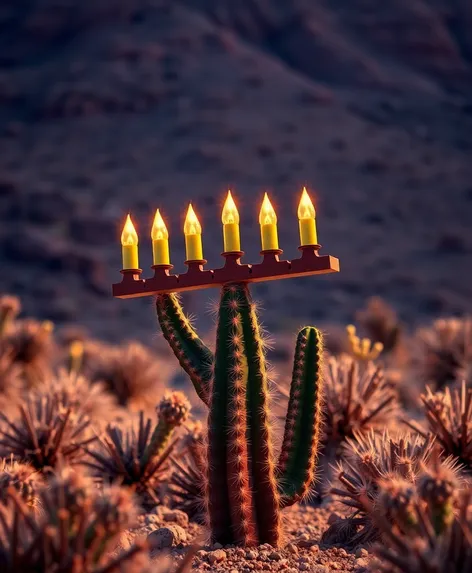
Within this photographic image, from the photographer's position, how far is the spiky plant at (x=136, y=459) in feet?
18.4

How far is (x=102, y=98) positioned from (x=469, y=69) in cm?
3688

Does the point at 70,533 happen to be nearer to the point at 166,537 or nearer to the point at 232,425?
the point at 232,425

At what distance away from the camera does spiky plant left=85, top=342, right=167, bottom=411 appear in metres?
12.5

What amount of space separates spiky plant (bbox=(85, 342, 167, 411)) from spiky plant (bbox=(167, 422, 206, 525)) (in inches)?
261

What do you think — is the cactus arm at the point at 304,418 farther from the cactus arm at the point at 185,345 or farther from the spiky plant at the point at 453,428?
the spiky plant at the point at 453,428

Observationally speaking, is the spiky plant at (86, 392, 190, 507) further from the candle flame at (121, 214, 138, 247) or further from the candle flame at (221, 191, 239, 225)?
the candle flame at (221, 191, 239, 225)

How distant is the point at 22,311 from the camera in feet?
125

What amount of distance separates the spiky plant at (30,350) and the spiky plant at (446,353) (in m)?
5.29

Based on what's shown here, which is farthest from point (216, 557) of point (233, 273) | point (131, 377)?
point (131, 377)

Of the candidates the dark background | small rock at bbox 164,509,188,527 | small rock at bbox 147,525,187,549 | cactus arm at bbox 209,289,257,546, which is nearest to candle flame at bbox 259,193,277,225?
Answer: cactus arm at bbox 209,289,257,546

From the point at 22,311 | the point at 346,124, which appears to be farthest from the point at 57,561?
the point at 346,124

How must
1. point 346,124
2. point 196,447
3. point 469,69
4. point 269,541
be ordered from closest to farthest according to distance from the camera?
point 269,541 < point 196,447 < point 346,124 < point 469,69

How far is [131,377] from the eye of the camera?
41.2 feet

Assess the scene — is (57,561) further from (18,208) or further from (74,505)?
(18,208)
